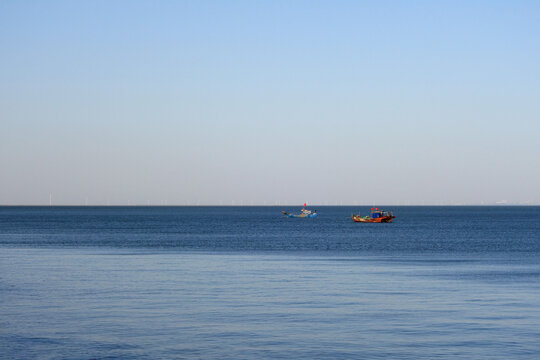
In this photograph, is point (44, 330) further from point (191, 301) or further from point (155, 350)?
point (191, 301)

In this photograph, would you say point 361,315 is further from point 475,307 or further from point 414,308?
point 475,307

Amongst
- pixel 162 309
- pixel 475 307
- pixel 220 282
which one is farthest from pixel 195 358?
pixel 220 282

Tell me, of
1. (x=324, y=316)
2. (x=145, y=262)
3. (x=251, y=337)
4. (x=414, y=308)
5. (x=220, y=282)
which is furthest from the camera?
(x=145, y=262)

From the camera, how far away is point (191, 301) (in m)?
41.9

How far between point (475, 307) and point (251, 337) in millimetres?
14349

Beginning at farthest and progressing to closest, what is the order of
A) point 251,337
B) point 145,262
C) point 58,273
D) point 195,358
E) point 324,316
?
point 145,262
point 58,273
point 324,316
point 251,337
point 195,358

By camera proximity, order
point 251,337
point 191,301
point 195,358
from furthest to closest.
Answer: point 191,301, point 251,337, point 195,358

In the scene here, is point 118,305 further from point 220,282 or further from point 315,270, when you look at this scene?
point 315,270

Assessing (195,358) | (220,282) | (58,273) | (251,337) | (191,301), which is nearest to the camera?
(195,358)

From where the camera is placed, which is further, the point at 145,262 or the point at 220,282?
the point at 145,262

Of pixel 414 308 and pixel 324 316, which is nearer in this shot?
pixel 324 316

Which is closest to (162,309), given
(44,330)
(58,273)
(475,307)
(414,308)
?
(44,330)

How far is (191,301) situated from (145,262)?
97.3 feet

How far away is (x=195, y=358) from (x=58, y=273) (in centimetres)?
3384
